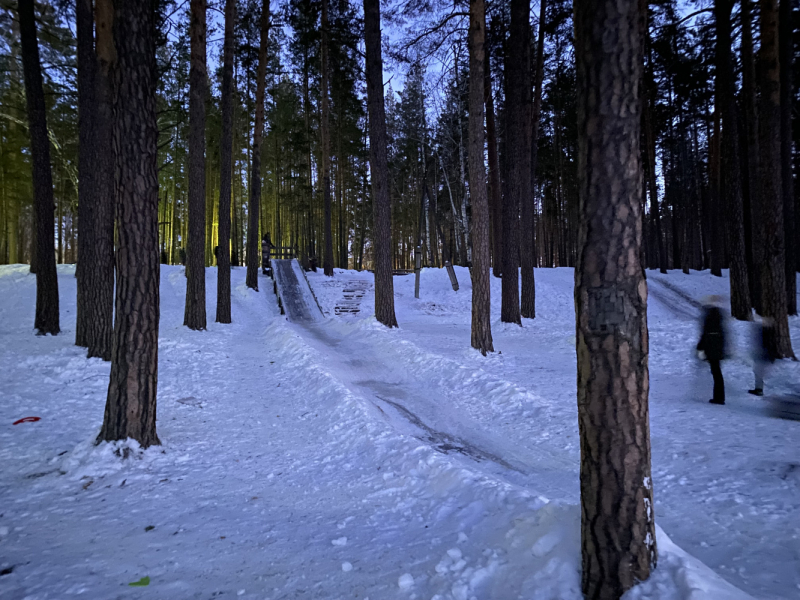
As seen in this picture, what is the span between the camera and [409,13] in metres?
9.52

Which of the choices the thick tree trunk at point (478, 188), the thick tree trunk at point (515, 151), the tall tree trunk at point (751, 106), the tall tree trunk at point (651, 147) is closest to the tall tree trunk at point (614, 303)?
the thick tree trunk at point (478, 188)

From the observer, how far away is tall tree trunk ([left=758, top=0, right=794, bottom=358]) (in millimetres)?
8383

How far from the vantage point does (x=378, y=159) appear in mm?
12352

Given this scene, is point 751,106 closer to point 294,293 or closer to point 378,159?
point 378,159

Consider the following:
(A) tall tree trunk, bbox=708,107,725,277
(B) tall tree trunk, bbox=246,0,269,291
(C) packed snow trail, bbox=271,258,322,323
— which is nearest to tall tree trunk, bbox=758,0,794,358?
(A) tall tree trunk, bbox=708,107,725,277

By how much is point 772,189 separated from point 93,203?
A: 14022mm

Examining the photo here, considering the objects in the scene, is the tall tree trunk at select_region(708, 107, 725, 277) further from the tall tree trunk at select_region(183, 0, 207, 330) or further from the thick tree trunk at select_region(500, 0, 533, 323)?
the tall tree trunk at select_region(183, 0, 207, 330)

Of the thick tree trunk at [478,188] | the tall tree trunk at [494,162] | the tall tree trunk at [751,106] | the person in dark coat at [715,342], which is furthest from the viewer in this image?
the tall tree trunk at [494,162]

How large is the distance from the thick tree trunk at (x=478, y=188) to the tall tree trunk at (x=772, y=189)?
5.44 meters

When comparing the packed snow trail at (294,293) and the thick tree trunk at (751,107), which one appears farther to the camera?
the packed snow trail at (294,293)

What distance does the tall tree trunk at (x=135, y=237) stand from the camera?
14.5ft

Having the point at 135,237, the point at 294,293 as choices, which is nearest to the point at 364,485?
the point at 135,237

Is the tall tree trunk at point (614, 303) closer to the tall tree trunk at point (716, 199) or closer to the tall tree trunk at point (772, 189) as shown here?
the tall tree trunk at point (772, 189)

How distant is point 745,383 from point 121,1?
9870mm
